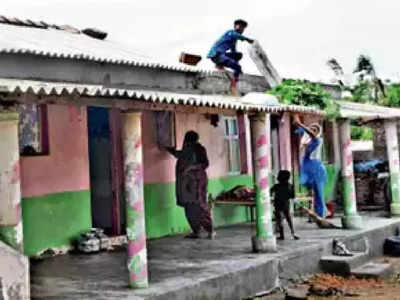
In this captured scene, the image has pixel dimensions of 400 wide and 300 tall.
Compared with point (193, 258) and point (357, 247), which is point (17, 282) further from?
point (357, 247)

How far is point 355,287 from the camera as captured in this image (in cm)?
938

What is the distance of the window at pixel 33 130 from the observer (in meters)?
9.61

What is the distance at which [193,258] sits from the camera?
9.20 metres

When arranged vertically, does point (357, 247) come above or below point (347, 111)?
below

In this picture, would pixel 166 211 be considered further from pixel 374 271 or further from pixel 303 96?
pixel 374 271

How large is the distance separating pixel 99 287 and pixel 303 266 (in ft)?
11.2

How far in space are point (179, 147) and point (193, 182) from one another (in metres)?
1.17

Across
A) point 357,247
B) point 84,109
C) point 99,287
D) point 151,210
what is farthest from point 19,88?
point 357,247

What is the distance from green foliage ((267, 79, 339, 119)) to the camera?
11.5 metres

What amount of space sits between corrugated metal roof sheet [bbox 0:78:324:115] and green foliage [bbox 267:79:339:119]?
68 centimetres

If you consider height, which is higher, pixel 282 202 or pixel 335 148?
pixel 335 148

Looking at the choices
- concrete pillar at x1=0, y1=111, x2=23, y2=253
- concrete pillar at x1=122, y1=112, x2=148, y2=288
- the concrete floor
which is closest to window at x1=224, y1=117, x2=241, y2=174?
the concrete floor

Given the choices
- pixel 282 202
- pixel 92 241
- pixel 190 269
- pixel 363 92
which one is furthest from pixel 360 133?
pixel 190 269

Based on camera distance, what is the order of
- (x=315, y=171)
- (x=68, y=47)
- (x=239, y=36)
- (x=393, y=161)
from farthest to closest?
1. (x=393, y=161)
2. (x=315, y=171)
3. (x=239, y=36)
4. (x=68, y=47)
